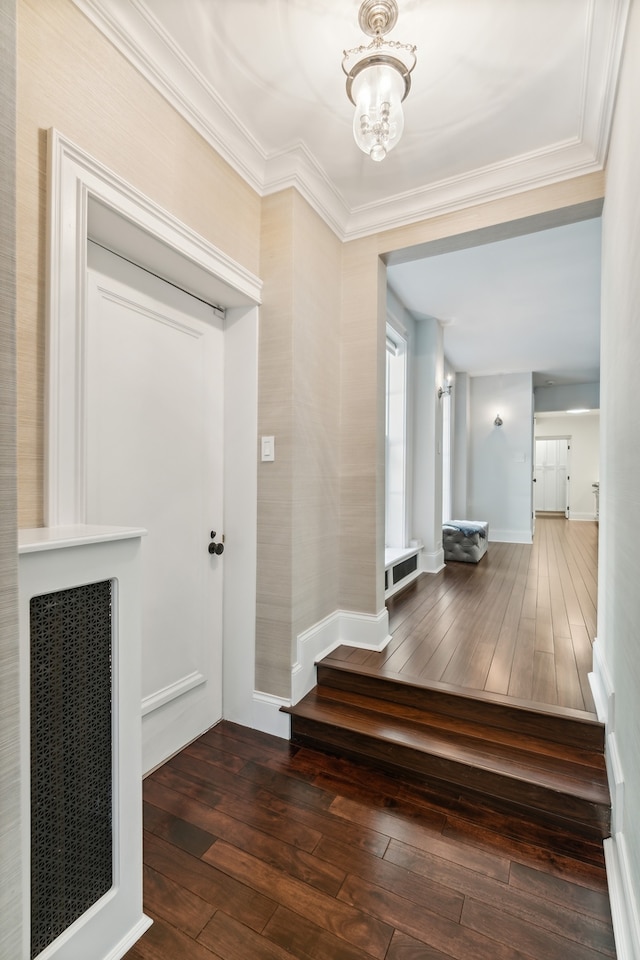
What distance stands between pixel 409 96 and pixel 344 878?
2853 millimetres

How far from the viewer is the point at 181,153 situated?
5.57 feet

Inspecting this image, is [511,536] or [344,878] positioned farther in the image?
[511,536]

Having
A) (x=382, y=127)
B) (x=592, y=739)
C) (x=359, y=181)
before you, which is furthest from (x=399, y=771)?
(x=359, y=181)

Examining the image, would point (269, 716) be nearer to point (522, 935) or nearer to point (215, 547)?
point (215, 547)

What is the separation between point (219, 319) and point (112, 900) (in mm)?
2196

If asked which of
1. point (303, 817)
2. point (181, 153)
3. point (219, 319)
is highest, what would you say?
point (181, 153)

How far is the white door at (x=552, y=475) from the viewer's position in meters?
10.5

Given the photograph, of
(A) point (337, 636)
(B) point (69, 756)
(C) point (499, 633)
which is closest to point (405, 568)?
(C) point (499, 633)

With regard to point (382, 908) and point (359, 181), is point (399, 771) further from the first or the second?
point (359, 181)

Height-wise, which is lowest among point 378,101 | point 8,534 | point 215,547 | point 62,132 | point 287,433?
point 215,547

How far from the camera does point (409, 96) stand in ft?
5.66

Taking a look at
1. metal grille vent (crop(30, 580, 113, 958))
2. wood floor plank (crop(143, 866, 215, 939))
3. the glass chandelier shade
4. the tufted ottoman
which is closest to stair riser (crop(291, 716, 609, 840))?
wood floor plank (crop(143, 866, 215, 939))

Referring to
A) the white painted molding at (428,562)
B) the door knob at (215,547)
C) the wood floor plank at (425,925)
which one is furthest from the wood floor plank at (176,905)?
the white painted molding at (428,562)

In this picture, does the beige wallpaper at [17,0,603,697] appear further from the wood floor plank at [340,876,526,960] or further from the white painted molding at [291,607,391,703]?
the wood floor plank at [340,876,526,960]
